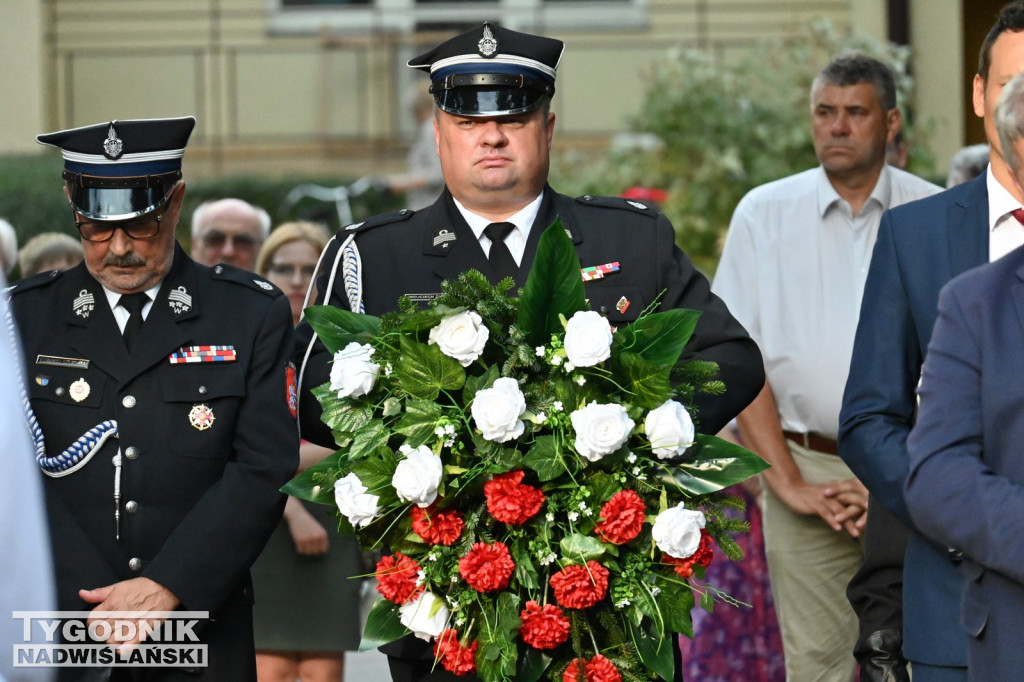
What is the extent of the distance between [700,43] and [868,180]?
355 inches

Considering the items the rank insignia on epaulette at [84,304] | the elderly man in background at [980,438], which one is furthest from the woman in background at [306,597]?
the elderly man in background at [980,438]

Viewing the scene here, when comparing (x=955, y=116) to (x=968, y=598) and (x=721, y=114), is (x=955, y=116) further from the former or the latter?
(x=968, y=598)

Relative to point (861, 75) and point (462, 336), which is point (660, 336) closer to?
point (462, 336)

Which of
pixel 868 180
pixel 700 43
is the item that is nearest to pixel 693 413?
pixel 868 180

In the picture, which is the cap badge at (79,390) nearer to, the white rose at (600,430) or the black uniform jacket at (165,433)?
the black uniform jacket at (165,433)

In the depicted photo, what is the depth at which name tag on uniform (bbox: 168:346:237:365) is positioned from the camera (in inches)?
161

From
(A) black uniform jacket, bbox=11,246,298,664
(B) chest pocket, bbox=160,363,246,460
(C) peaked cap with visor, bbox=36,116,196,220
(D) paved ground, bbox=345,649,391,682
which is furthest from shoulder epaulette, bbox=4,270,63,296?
(D) paved ground, bbox=345,649,391,682

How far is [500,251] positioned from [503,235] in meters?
0.05

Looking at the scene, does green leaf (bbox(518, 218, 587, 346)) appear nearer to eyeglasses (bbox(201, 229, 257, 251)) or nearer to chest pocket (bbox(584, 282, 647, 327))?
chest pocket (bbox(584, 282, 647, 327))

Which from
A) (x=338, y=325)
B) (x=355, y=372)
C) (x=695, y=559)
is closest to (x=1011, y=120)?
(x=695, y=559)

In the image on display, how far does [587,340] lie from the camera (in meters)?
3.24

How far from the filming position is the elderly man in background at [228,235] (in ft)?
21.7

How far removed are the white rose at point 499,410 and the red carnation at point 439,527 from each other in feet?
0.67

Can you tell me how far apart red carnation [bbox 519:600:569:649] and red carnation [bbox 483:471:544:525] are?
0.19 metres
